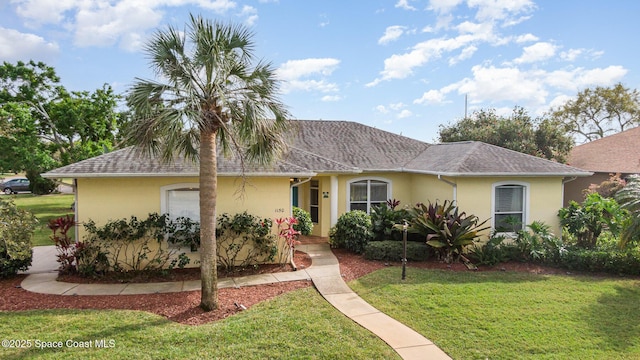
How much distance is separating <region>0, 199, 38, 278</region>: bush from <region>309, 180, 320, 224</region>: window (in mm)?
10019

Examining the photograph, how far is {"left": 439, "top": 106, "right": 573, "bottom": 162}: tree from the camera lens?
22922 mm

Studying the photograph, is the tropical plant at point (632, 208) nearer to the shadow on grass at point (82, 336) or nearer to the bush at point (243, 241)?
the bush at point (243, 241)

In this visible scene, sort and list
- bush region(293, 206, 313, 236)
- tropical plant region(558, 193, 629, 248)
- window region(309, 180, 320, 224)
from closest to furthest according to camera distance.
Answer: tropical plant region(558, 193, 629, 248)
bush region(293, 206, 313, 236)
window region(309, 180, 320, 224)

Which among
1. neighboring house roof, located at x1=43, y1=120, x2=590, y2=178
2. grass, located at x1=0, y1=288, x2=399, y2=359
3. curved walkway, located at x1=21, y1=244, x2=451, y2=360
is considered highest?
neighboring house roof, located at x1=43, y1=120, x2=590, y2=178

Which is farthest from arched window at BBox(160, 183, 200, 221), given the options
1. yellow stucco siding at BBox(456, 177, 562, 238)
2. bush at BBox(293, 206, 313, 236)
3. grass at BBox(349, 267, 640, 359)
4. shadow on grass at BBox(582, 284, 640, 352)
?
shadow on grass at BBox(582, 284, 640, 352)

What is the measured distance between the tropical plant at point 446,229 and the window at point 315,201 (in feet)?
16.4

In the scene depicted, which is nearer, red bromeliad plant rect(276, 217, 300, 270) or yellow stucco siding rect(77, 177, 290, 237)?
yellow stucco siding rect(77, 177, 290, 237)

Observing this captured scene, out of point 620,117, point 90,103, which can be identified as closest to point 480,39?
point 90,103

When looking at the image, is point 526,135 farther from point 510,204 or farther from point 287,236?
point 287,236

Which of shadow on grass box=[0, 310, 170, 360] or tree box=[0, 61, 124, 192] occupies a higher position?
tree box=[0, 61, 124, 192]

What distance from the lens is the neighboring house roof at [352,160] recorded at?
10414 mm

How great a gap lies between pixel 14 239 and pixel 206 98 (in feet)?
22.5

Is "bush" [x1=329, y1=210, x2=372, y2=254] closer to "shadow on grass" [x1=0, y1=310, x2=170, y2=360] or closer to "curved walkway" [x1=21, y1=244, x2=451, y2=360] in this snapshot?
"curved walkway" [x1=21, y1=244, x2=451, y2=360]

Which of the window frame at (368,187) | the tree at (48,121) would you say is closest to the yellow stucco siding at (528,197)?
the window frame at (368,187)
